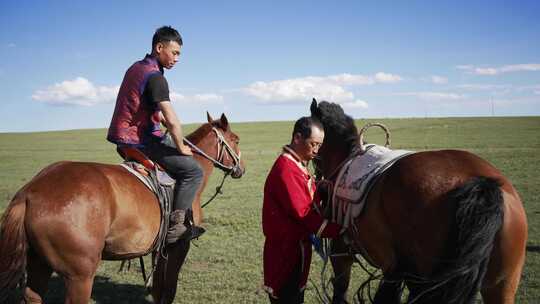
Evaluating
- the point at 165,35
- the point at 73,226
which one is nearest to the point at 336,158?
the point at 165,35

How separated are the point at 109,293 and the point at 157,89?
127 inches

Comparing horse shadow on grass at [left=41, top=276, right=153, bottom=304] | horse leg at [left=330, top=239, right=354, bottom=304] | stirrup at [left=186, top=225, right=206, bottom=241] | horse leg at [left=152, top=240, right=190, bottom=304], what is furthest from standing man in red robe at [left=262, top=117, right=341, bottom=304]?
horse shadow on grass at [left=41, top=276, right=153, bottom=304]

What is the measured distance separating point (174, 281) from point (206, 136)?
1857 mm

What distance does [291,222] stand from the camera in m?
3.49

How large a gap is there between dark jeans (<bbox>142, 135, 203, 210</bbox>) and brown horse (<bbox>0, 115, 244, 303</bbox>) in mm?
377

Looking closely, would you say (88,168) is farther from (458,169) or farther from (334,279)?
(458,169)

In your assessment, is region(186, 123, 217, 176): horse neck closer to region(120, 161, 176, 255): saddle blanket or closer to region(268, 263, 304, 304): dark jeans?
region(120, 161, 176, 255): saddle blanket

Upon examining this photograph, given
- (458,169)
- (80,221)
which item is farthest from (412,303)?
(80,221)

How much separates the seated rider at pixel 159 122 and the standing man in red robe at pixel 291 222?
1580mm

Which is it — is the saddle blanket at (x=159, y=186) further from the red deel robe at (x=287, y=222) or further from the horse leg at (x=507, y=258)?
the horse leg at (x=507, y=258)

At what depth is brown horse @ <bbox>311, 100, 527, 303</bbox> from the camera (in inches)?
104

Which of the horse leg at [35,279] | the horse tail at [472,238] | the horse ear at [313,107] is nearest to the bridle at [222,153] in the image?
the horse ear at [313,107]

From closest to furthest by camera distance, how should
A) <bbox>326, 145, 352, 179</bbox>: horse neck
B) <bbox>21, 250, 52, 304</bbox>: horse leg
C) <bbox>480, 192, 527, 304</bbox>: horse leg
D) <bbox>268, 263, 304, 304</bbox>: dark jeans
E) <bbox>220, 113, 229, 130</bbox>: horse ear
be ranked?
1. <bbox>480, 192, 527, 304</bbox>: horse leg
2. <bbox>268, 263, 304, 304</bbox>: dark jeans
3. <bbox>21, 250, 52, 304</bbox>: horse leg
4. <bbox>326, 145, 352, 179</bbox>: horse neck
5. <bbox>220, 113, 229, 130</bbox>: horse ear

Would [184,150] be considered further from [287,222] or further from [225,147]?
[287,222]
